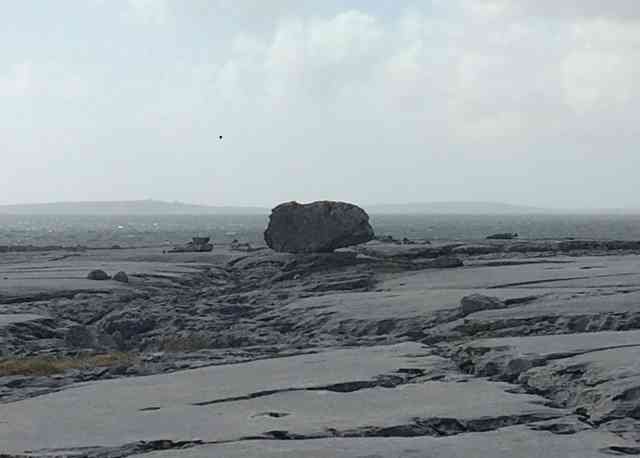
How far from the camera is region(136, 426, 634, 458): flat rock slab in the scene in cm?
646

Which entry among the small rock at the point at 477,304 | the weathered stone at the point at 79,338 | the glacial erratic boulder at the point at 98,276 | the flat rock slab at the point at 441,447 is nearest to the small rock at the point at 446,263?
the glacial erratic boulder at the point at 98,276

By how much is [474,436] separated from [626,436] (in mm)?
1113

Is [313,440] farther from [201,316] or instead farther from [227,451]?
[201,316]

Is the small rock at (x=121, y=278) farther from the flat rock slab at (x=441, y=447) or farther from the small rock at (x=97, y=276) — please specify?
the flat rock slab at (x=441, y=447)

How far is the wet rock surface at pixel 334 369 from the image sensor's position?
23.4 feet

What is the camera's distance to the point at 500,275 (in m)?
22.8

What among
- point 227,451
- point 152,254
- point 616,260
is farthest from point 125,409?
point 152,254

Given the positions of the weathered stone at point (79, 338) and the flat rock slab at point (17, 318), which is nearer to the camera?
the weathered stone at point (79, 338)

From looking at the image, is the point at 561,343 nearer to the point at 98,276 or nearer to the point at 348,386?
the point at 348,386

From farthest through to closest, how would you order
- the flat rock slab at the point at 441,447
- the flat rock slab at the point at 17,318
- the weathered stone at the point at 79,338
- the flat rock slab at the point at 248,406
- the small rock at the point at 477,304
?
the flat rock slab at the point at 17,318 < the small rock at the point at 477,304 < the weathered stone at the point at 79,338 < the flat rock slab at the point at 248,406 < the flat rock slab at the point at 441,447

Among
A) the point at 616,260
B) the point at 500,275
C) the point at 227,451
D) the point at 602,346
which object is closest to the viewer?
the point at 227,451

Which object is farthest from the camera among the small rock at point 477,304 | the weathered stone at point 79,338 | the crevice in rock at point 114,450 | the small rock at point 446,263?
the small rock at point 446,263

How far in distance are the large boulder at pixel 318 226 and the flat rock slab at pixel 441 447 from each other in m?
21.6

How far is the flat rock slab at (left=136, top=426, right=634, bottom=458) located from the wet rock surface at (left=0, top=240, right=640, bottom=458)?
2 centimetres
